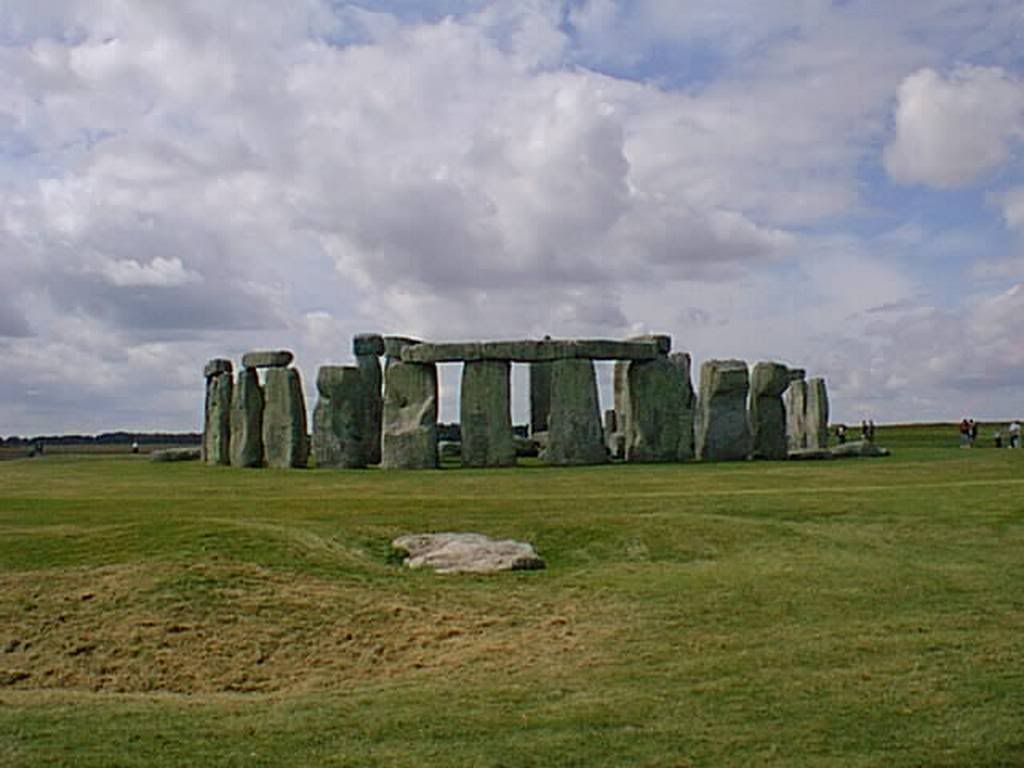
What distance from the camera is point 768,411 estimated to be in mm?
37656

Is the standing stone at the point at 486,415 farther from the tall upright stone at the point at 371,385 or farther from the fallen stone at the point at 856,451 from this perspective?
the fallen stone at the point at 856,451

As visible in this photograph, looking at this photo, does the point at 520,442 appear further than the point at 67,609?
Yes

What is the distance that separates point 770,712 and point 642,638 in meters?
3.24

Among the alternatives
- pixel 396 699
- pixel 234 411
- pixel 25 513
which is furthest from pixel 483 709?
pixel 234 411

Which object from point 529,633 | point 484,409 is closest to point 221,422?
point 484,409

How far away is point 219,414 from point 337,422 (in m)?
5.74

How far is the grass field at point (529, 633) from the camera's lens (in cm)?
887

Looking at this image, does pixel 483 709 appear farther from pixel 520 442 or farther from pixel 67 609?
pixel 520 442

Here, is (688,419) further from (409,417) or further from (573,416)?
(409,417)

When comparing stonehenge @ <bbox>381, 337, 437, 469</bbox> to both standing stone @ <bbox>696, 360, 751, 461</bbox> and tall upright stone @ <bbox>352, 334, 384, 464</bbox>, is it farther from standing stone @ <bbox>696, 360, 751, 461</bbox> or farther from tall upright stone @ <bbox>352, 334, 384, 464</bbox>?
standing stone @ <bbox>696, 360, 751, 461</bbox>

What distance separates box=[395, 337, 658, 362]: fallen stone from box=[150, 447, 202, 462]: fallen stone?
1189cm

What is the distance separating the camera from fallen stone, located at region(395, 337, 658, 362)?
113 feet

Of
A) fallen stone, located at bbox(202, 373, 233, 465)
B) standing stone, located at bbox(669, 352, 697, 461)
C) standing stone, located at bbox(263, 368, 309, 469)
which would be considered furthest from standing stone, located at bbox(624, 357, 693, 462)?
fallen stone, located at bbox(202, 373, 233, 465)

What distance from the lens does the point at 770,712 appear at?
9484 millimetres
